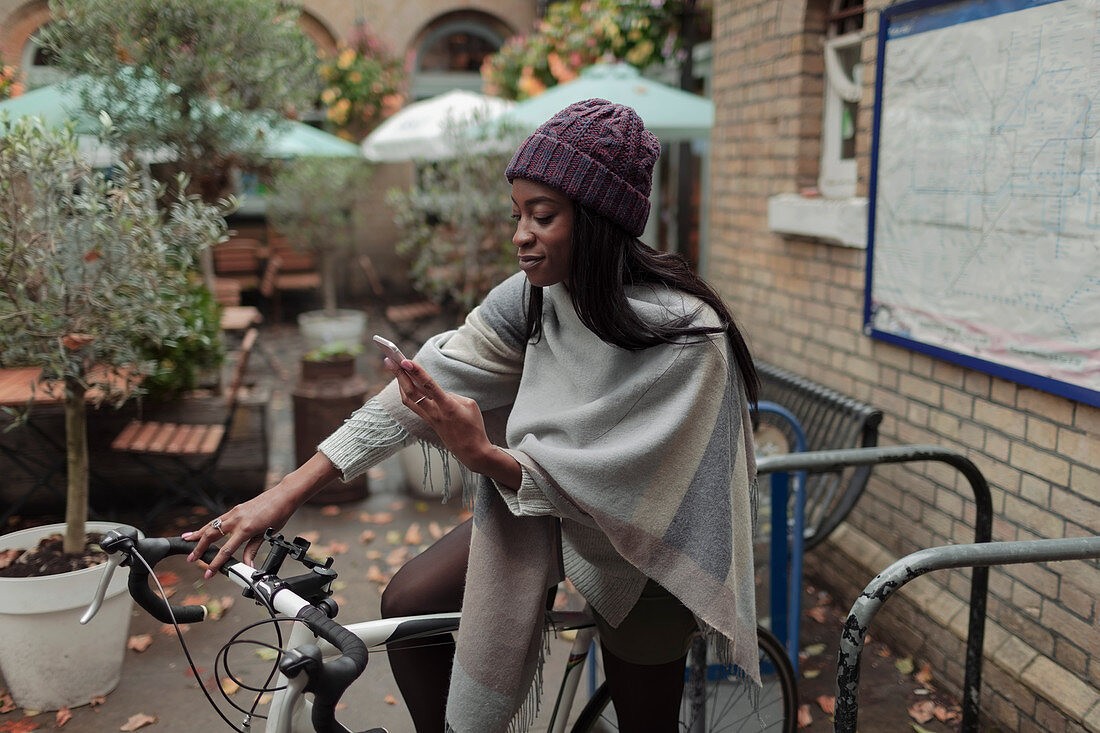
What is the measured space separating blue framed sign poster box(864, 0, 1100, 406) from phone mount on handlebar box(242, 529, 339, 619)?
2.38m

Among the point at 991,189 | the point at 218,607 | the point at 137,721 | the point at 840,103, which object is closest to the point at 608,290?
the point at 991,189

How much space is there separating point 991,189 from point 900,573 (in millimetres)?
1898

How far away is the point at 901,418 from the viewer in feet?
13.0

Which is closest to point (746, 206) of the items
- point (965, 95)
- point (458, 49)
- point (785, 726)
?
point (965, 95)

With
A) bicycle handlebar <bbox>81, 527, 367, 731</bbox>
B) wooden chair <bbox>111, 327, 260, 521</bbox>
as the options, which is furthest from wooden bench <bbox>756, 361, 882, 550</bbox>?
wooden chair <bbox>111, 327, 260, 521</bbox>

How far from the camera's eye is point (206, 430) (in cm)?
525

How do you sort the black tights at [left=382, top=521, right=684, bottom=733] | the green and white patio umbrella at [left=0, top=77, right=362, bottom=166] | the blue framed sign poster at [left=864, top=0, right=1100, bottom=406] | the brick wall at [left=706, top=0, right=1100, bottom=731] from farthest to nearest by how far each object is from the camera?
the green and white patio umbrella at [left=0, top=77, right=362, bottom=166]
the brick wall at [left=706, top=0, right=1100, bottom=731]
the blue framed sign poster at [left=864, top=0, right=1100, bottom=406]
the black tights at [left=382, top=521, right=684, bottom=733]

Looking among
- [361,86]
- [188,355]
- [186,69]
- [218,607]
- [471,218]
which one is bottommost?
[218,607]

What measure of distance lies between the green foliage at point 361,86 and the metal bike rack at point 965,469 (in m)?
12.1

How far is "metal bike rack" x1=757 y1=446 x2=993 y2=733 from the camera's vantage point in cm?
277

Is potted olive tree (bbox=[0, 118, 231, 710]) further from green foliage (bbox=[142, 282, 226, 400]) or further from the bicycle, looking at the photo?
the bicycle

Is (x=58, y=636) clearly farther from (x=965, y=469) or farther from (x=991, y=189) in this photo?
(x=991, y=189)

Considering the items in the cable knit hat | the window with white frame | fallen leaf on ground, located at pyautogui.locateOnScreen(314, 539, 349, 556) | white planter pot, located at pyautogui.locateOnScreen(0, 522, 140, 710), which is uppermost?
the window with white frame

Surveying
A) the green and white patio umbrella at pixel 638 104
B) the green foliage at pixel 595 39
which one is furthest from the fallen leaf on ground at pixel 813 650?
the green foliage at pixel 595 39
